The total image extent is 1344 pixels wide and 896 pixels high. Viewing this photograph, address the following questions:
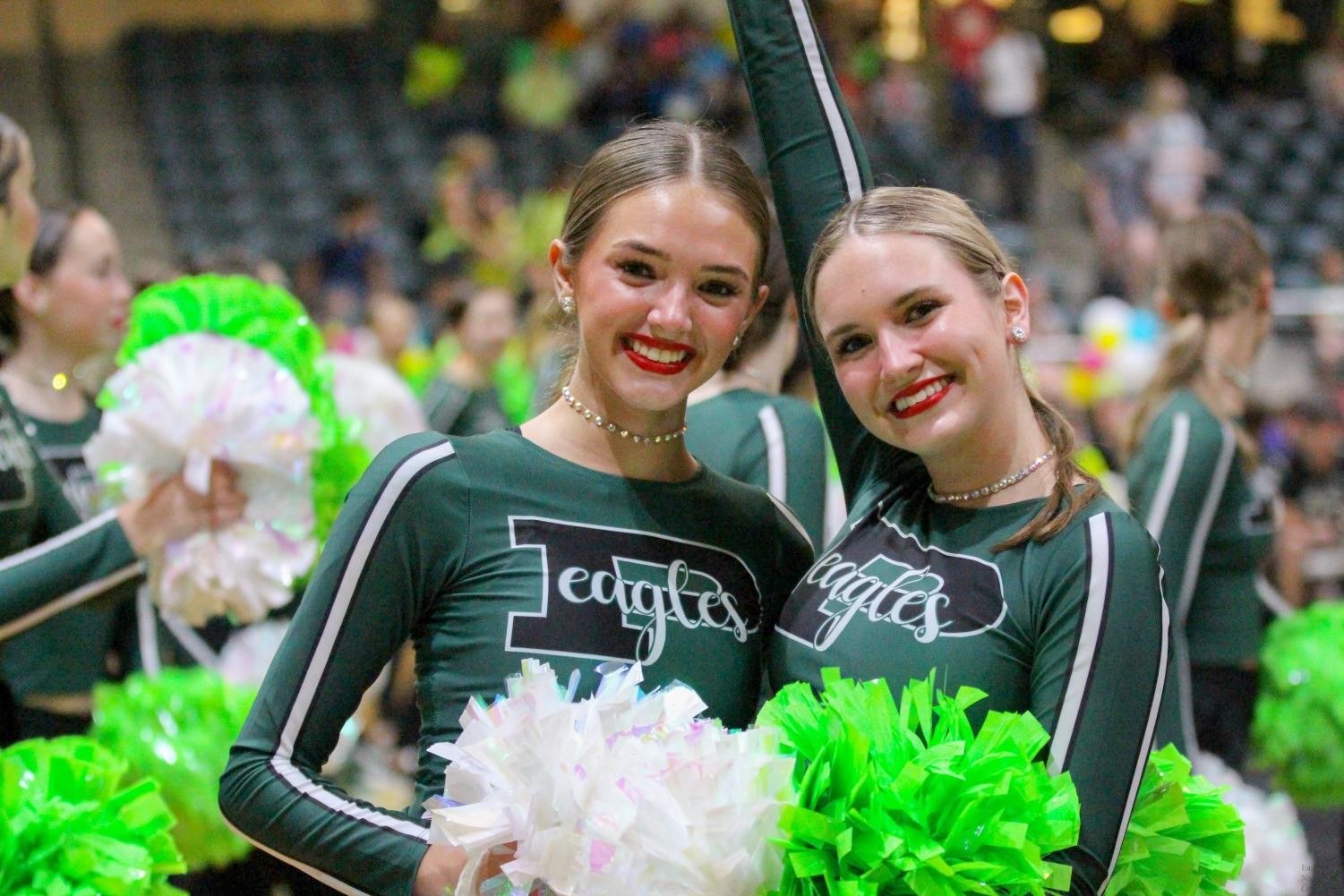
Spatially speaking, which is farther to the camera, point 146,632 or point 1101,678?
point 146,632

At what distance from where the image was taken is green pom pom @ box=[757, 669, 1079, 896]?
1.32 meters

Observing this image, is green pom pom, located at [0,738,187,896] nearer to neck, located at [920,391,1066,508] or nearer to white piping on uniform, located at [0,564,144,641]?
white piping on uniform, located at [0,564,144,641]

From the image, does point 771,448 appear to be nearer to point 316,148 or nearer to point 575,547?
point 575,547

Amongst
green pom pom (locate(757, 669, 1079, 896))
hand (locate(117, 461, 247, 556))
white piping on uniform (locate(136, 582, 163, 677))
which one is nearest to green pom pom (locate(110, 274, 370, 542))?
hand (locate(117, 461, 247, 556))

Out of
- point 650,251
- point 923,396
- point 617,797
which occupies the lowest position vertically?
point 617,797

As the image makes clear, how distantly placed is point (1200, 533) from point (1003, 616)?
5.16ft

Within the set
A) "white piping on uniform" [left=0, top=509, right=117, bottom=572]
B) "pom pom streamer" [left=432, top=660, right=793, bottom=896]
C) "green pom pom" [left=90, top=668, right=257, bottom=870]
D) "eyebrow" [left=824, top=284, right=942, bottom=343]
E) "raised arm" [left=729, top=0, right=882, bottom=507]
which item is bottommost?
"green pom pom" [left=90, top=668, right=257, bottom=870]

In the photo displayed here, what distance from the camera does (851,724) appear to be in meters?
1.39

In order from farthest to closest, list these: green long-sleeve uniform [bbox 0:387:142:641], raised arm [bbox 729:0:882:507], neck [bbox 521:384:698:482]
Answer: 1. green long-sleeve uniform [bbox 0:387:142:641]
2. raised arm [bbox 729:0:882:507]
3. neck [bbox 521:384:698:482]

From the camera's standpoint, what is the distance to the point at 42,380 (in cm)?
307

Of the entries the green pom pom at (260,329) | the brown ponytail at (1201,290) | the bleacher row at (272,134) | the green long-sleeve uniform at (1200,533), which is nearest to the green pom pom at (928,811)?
the green pom pom at (260,329)

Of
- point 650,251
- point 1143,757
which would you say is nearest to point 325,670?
point 650,251

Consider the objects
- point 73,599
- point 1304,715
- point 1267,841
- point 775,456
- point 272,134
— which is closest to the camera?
point 73,599

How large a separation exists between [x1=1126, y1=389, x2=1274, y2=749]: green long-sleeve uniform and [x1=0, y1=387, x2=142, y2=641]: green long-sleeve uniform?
5.45ft
